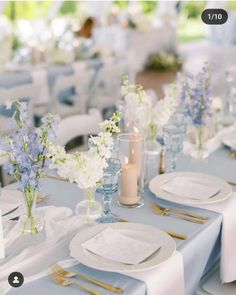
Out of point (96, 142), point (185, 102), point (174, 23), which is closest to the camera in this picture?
point (96, 142)

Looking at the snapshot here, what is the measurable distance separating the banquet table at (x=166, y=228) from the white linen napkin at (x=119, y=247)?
56 millimetres

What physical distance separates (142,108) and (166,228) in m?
0.63

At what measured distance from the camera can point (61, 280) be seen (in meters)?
1.13

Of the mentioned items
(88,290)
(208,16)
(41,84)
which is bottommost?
(88,290)

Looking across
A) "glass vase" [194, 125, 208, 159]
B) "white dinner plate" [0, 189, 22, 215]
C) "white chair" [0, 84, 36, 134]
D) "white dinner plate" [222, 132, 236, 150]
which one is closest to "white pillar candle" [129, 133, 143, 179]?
"white dinner plate" [0, 189, 22, 215]

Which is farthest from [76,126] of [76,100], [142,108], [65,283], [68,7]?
[68,7]

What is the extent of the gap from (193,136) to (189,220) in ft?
2.87

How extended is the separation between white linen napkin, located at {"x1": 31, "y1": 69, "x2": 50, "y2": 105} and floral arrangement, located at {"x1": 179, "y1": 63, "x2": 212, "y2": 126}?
2.05m

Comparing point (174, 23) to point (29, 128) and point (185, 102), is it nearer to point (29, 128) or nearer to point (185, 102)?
point (185, 102)

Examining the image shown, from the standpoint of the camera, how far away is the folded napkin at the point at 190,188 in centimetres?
158

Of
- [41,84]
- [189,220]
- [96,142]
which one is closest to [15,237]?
[96,142]

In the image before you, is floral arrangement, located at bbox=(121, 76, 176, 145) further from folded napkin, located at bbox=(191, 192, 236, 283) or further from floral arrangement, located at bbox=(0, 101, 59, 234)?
floral arrangement, located at bbox=(0, 101, 59, 234)

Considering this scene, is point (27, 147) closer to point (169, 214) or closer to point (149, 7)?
point (169, 214)

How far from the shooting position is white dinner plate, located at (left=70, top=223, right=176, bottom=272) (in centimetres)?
115
